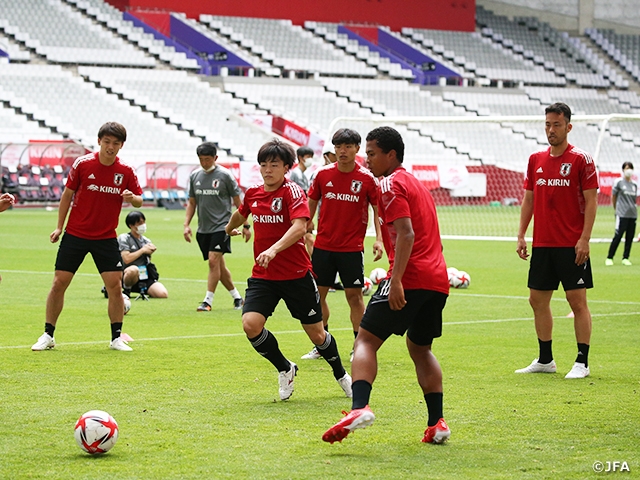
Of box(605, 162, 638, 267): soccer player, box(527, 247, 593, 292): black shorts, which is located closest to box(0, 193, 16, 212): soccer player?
box(527, 247, 593, 292): black shorts

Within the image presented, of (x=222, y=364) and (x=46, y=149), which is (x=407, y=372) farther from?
(x=46, y=149)

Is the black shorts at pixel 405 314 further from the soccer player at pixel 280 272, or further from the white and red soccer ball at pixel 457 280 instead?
the white and red soccer ball at pixel 457 280

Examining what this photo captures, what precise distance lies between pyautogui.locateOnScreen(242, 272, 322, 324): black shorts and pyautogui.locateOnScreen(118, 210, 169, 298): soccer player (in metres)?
7.02

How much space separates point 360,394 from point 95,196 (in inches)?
192

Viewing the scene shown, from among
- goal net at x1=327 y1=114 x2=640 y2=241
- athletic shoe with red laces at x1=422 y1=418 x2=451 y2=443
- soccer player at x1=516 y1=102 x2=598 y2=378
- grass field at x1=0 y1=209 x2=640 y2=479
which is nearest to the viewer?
grass field at x1=0 y1=209 x2=640 y2=479

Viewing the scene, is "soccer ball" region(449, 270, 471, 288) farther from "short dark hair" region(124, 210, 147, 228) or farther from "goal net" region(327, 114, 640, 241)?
"goal net" region(327, 114, 640, 241)

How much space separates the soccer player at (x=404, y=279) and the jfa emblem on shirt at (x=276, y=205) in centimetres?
162

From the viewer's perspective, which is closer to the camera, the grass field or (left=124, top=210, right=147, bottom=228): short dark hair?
the grass field

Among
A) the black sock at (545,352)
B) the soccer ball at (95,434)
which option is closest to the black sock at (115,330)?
the black sock at (545,352)

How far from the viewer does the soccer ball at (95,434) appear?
5789mm

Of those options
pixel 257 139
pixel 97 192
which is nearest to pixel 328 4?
pixel 257 139

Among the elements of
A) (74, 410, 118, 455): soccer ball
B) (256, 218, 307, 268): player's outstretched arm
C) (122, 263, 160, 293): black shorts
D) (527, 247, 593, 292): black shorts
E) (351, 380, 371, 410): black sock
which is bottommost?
(122, 263, 160, 293): black shorts

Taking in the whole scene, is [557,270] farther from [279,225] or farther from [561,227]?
[279,225]

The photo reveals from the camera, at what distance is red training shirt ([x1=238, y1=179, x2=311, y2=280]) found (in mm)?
7820
